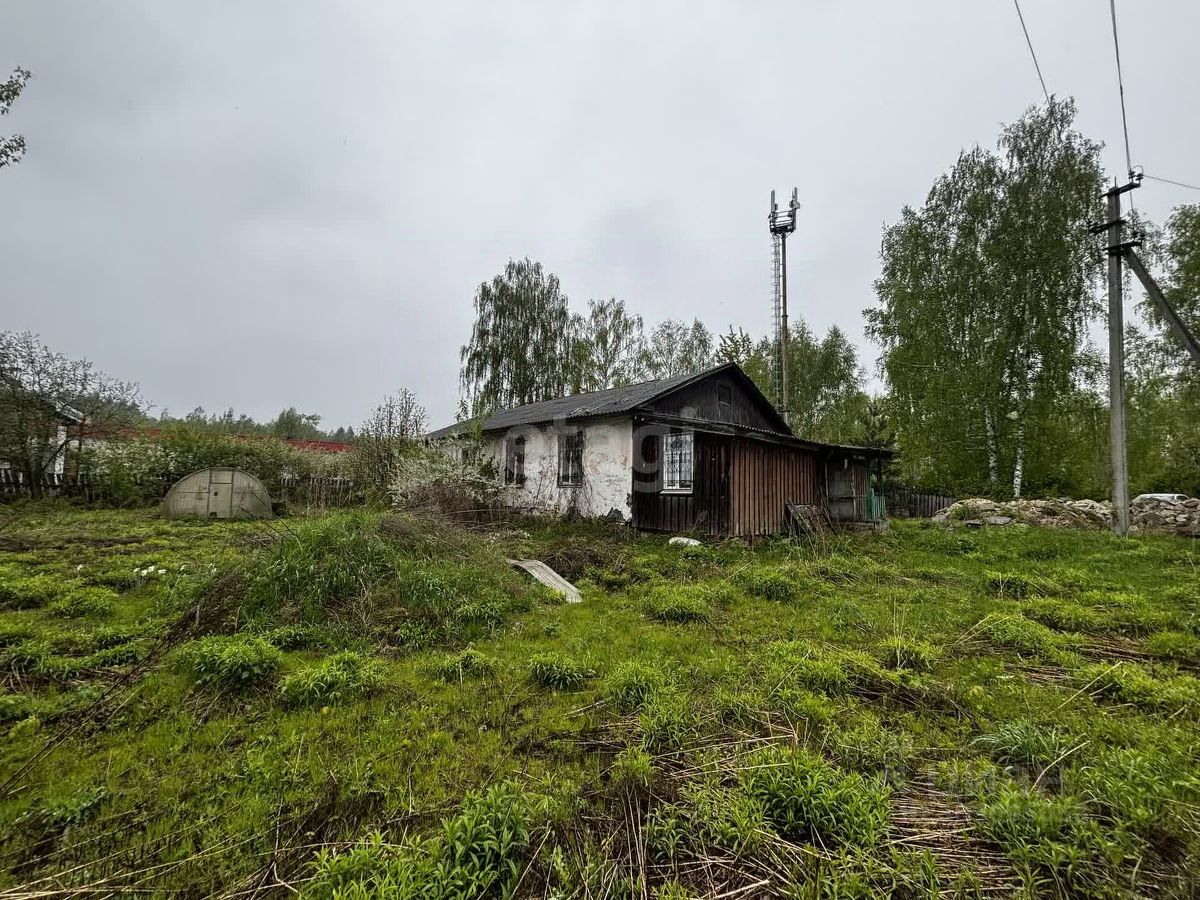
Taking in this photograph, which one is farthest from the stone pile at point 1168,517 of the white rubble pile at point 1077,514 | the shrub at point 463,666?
the shrub at point 463,666

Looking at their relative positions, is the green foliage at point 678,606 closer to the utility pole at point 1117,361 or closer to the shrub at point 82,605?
the shrub at point 82,605

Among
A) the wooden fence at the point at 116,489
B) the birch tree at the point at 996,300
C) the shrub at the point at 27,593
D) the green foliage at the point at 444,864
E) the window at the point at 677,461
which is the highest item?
the birch tree at the point at 996,300

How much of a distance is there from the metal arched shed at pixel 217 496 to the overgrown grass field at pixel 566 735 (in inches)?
275

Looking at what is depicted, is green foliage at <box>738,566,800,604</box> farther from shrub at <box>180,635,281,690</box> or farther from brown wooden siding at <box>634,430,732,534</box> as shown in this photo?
shrub at <box>180,635,281,690</box>

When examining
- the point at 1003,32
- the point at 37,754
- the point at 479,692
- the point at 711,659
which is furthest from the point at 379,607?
the point at 1003,32

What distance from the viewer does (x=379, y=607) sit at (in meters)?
4.89

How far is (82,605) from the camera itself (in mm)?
4688

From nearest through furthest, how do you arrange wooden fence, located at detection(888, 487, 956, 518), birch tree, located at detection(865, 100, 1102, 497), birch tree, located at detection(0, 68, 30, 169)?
birch tree, located at detection(0, 68, 30, 169) < birch tree, located at detection(865, 100, 1102, 497) < wooden fence, located at detection(888, 487, 956, 518)

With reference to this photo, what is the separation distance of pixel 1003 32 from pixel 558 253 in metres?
23.8

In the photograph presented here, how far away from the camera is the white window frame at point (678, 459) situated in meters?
10.5

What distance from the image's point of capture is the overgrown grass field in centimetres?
180

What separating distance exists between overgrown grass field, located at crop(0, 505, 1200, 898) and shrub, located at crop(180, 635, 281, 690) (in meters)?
0.02

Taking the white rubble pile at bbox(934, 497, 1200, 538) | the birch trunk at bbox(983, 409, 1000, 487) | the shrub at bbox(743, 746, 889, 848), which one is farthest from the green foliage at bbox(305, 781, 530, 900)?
the birch trunk at bbox(983, 409, 1000, 487)

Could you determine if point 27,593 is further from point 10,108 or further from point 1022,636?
point 10,108
